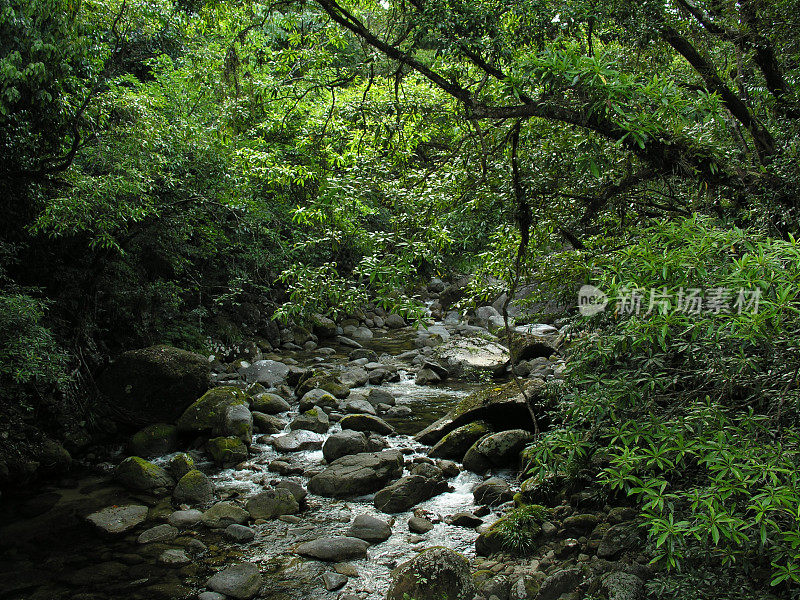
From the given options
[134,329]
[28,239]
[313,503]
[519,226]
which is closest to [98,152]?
[28,239]

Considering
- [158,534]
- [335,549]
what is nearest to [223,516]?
[158,534]

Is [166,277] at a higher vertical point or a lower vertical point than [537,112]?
lower

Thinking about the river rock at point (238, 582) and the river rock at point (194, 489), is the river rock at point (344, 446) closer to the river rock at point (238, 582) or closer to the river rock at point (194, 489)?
the river rock at point (194, 489)

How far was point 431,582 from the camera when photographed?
3906 millimetres

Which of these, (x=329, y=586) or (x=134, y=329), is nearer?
(x=329, y=586)

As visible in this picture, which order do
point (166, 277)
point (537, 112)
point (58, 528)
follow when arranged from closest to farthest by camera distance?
point (537, 112)
point (58, 528)
point (166, 277)

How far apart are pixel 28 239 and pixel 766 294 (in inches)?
328

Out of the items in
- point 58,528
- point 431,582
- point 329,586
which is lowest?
point 58,528

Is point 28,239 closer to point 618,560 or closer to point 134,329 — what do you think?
point 134,329

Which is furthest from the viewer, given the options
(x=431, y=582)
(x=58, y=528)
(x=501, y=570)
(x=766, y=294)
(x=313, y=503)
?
(x=313, y=503)

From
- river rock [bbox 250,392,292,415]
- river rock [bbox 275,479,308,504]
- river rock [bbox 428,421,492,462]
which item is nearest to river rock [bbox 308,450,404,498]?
river rock [bbox 275,479,308,504]

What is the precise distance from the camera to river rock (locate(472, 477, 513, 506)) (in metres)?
5.66

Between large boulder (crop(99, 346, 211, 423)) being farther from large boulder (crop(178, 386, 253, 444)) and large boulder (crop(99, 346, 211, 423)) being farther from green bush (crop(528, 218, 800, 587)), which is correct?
green bush (crop(528, 218, 800, 587))

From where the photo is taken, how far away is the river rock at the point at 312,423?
8039 mm
